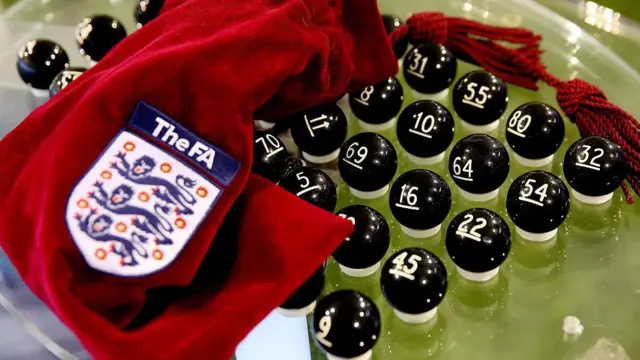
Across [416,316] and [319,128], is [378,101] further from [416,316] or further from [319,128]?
[416,316]

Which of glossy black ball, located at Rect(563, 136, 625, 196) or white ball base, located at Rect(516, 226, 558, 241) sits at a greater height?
glossy black ball, located at Rect(563, 136, 625, 196)

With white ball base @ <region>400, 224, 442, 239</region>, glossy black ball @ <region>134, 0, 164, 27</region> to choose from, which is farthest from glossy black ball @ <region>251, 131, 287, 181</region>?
glossy black ball @ <region>134, 0, 164, 27</region>

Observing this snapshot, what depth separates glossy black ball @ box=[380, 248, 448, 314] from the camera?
561mm

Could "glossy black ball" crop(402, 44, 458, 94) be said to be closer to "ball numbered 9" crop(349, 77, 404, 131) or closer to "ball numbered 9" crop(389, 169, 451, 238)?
"ball numbered 9" crop(349, 77, 404, 131)

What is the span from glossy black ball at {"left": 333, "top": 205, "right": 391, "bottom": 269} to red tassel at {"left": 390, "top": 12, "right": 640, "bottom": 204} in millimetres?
247

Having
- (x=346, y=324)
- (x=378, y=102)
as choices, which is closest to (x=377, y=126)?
(x=378, y=102)

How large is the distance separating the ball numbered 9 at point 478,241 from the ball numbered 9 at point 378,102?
0.16 metres

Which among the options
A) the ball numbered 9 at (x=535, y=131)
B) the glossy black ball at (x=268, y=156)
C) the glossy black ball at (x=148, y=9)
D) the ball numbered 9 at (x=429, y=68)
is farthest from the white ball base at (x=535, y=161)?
the glossy black ball at (x=148, y=9)

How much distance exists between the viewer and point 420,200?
61cm

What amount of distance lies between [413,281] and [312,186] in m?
0.12

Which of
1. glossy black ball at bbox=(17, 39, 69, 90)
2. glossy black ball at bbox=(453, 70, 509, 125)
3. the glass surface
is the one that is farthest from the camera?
glossy black ball at bbox=(17, 39, 69, 90)

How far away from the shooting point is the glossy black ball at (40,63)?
2.64 feet

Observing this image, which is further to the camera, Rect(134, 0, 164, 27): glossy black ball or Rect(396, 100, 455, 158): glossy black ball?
Rect(134, 0, 164, 27): glossy black ball

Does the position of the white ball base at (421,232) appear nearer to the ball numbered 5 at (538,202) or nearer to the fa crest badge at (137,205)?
the ball numbered 5 at (538,202)
